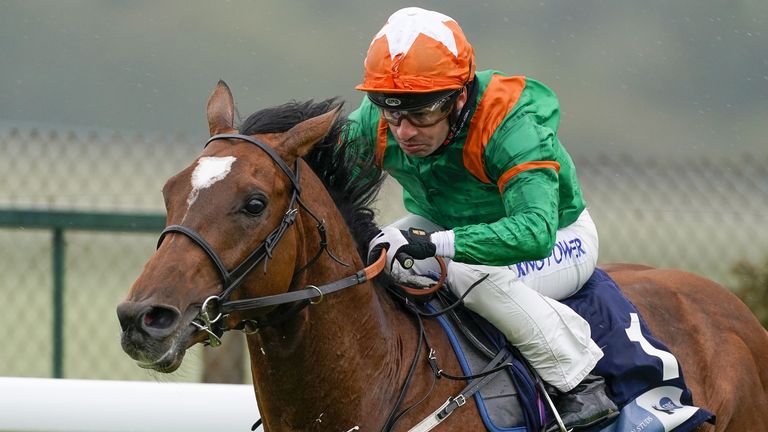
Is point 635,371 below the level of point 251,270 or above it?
below

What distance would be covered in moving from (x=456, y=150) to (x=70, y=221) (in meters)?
3.38

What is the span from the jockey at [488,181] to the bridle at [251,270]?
233 millimetres

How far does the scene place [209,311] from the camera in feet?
8.18

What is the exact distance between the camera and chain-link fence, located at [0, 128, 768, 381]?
5.77 metres

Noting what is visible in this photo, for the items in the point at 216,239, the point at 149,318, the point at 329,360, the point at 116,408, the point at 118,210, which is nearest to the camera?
the point at 149,318

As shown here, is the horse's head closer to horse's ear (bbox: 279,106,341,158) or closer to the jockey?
horse's ear (bbox: 279,106,341,158)

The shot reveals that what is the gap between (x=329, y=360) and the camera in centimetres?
284

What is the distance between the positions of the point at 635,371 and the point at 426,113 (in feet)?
3.29

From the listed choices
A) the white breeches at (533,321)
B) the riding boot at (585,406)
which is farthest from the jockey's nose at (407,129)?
the riding boot at (585,406)

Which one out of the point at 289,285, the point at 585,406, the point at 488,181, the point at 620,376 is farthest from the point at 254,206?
the point at 620,376

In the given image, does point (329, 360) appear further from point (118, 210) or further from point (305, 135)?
point (118, 210)

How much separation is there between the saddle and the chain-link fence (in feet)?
8.20

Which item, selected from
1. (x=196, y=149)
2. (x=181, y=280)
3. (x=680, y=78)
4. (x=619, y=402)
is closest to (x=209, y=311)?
(x=181, y=280)

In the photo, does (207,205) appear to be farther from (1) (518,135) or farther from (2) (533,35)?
(2) (533,35)
